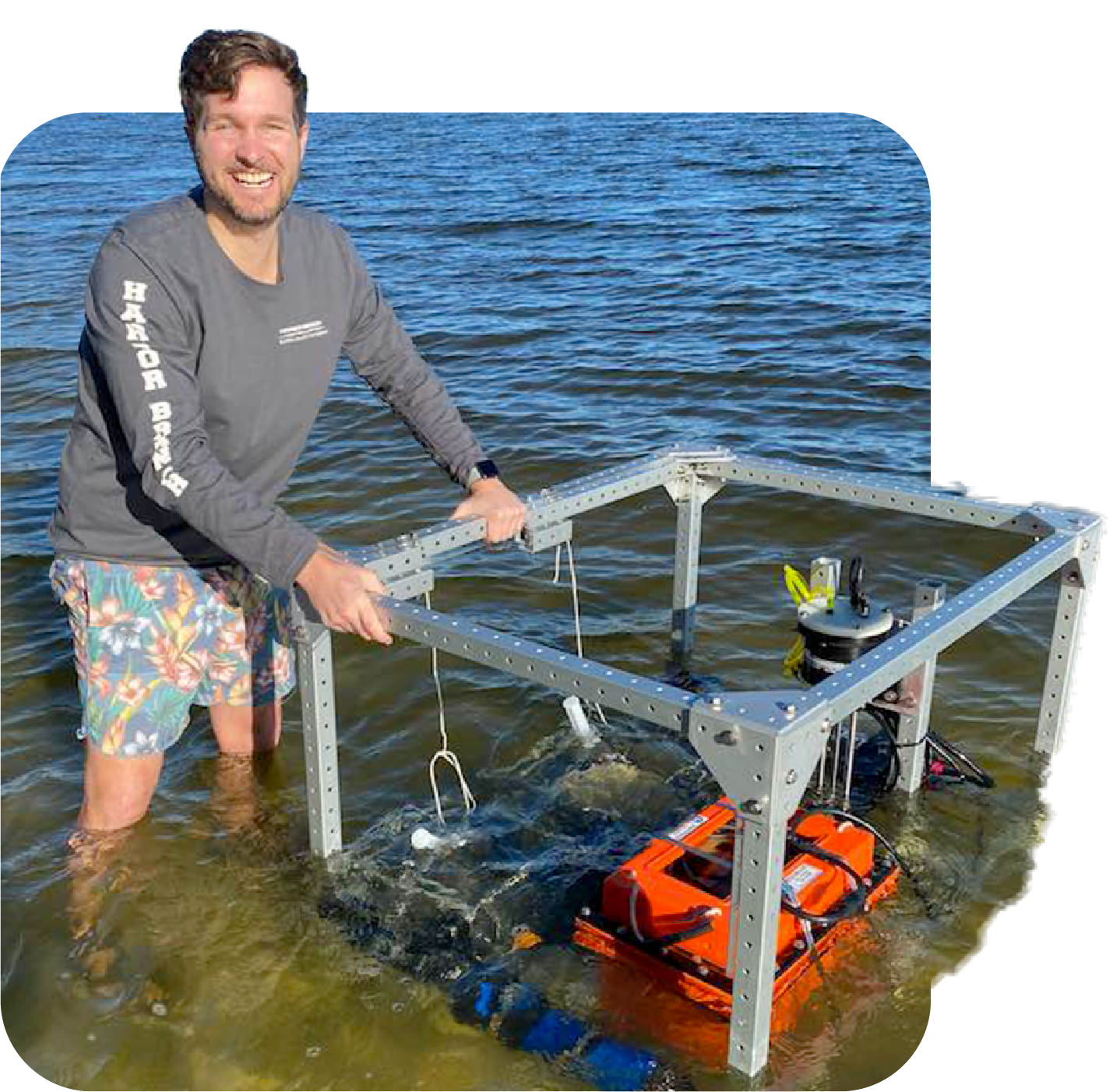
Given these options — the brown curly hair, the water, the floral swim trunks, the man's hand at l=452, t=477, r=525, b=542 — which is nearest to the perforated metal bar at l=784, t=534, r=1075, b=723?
the water

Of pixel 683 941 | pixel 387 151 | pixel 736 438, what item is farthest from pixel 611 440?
pixel 387 151

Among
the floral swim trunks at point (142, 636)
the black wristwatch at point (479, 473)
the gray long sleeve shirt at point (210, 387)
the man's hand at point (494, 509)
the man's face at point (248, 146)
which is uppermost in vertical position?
the man's face at point (248, 146)

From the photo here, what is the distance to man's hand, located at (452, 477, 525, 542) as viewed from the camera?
407 centimetres

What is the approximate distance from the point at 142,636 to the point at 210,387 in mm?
851

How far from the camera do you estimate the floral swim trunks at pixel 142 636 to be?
3725mm

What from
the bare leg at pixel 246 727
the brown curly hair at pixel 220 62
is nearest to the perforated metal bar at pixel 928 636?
the brown curly hair at pixel 220 62

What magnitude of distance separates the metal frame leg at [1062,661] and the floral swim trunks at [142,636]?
9.37 feet

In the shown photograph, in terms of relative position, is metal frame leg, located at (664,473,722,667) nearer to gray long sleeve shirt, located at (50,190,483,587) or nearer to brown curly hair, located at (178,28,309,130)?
gray long sleeve shirt, located at (50,190,483,587)

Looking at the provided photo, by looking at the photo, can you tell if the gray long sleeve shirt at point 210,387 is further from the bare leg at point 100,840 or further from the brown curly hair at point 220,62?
the bare leg at point 100,840

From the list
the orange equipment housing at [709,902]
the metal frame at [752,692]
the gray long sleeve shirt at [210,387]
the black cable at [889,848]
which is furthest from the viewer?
the black cable at [889,848]

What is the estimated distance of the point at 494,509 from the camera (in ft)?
13.4

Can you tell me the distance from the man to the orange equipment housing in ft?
3.66

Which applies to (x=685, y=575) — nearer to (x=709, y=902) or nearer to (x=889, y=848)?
(x=889, y=848)

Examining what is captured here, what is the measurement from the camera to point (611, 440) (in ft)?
30.3
